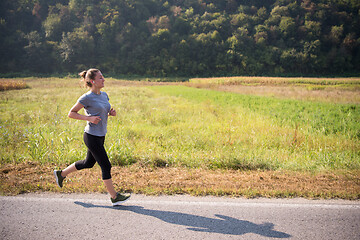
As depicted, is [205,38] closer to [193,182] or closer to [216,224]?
[193,182]

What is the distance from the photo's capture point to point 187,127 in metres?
9.02

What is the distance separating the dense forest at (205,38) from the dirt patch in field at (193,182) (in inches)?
2855

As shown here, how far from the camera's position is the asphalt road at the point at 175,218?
247cm

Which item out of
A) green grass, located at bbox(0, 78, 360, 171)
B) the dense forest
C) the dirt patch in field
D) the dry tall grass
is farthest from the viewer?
the dense forest

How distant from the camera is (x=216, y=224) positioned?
2688 millimetres

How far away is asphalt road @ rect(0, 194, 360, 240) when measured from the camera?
8.11ft

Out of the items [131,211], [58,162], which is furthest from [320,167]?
[58,162]

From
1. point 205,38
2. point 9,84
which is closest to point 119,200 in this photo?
point 9,84

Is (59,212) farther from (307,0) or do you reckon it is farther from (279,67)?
(307,0)

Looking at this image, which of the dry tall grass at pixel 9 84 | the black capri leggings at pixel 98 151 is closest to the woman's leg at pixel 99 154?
the black capri leggings at pixel 98 151

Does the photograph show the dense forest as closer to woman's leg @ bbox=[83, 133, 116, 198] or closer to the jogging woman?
the jogging woman

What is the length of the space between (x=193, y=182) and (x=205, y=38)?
9596 centimetres

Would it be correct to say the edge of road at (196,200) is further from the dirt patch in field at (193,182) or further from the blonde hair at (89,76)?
the blonde hair at (89,76)

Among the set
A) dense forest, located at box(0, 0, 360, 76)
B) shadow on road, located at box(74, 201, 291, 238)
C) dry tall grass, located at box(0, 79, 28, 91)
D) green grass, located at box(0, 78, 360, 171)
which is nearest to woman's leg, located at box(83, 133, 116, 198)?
shadow on road, located at box(74, 201, 291, 238)
